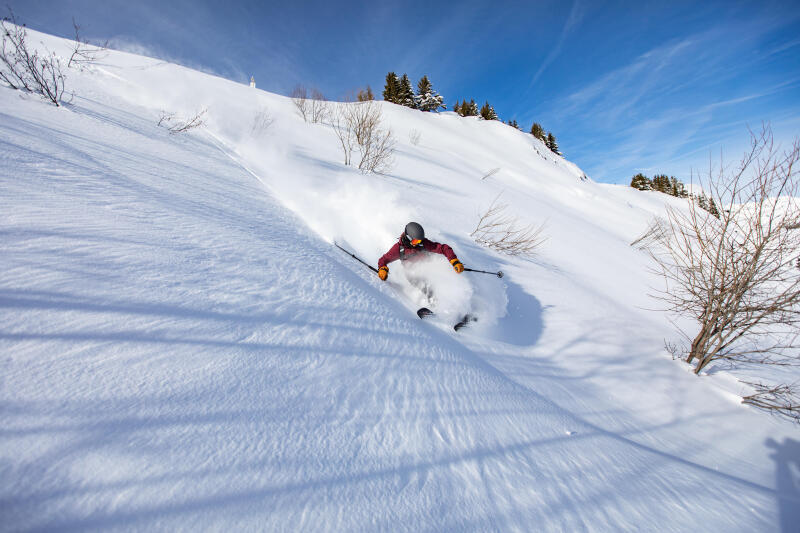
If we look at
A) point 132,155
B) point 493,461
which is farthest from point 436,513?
point 132,155

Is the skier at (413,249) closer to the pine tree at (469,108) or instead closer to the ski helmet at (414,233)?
the ski helmet at (414,233)

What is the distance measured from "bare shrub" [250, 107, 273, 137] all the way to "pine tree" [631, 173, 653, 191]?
52024 millimetres

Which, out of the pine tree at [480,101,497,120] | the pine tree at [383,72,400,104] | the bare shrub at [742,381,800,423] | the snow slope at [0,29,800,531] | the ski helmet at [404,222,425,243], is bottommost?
the snow slope at [0,29,800,531]

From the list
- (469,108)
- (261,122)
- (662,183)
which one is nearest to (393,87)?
(469,108)

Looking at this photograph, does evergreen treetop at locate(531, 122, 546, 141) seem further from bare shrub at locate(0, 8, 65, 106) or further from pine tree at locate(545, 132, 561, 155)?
bare shrub at locate(0, 8, 65, 106)

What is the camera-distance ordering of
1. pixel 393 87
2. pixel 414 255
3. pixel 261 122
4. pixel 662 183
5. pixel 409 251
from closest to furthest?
pixel 409 251 → pixel 414 255 → pixel 261 122 → pixel 393 87 → pixel 662 183

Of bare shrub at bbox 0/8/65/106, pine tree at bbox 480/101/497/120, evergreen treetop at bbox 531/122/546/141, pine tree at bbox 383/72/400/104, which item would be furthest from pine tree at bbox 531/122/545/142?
bare shrub at bbox 0/8/65/106

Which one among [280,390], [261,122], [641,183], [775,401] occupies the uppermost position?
[641,183]

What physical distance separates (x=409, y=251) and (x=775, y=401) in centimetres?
462

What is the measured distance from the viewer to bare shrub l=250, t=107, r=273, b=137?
915cm

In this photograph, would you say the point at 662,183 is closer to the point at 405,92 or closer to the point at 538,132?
the point at 538,132

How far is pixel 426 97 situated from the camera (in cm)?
3588

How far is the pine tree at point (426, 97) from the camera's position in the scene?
35812 mm

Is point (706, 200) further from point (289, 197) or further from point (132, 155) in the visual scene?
point (132, 155)
